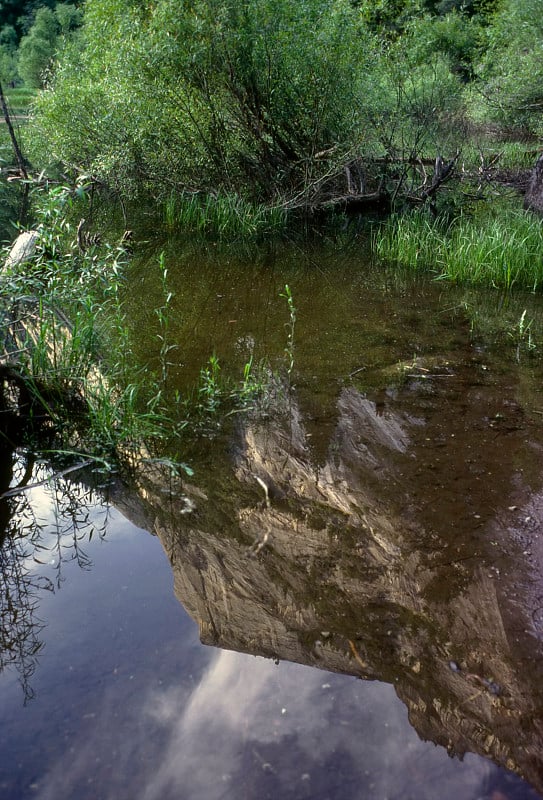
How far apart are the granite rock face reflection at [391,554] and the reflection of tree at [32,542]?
0.44 m

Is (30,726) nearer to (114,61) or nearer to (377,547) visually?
(377,547)

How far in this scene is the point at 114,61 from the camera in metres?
12.3

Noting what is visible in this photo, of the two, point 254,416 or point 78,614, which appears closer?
point 78,614

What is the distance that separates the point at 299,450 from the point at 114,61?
35.5ft

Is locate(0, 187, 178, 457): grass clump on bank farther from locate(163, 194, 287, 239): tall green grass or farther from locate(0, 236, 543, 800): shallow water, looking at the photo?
locate(163, 194, 287, 239): tall green grass

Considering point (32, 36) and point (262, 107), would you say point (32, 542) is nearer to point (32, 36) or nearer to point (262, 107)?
point (262, 107)

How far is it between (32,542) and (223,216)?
10.1 m

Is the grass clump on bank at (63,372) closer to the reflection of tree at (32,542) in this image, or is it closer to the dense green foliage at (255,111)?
the reflection of tree at (32,542)

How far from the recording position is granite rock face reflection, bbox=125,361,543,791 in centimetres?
272

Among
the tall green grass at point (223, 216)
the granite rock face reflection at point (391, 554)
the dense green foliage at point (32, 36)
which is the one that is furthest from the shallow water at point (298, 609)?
the dense green foliage at point (32, 36)

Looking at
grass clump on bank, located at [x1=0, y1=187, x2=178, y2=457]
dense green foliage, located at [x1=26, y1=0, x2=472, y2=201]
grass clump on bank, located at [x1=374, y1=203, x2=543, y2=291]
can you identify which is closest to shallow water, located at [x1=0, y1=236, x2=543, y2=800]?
grass clump on bank, located at [x1=0, y1=187, x2=178, y2=457]

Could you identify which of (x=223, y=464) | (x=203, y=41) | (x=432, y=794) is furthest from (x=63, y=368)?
(x=203, y=41)

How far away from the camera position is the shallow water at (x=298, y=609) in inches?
95.0

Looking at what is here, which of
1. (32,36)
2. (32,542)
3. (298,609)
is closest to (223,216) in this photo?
(32,542)
